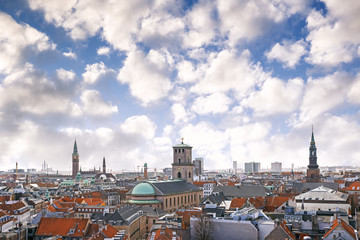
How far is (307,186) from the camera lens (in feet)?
445

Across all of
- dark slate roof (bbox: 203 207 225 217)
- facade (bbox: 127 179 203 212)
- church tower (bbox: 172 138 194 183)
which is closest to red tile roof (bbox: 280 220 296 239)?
dark slate roof (bbox: 203 207 225 217)

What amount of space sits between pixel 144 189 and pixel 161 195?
14.7 ft

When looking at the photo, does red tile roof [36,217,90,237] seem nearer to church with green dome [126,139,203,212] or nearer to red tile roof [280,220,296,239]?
church with green dome [126,139,203,212]

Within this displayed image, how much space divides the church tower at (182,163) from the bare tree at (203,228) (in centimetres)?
6989

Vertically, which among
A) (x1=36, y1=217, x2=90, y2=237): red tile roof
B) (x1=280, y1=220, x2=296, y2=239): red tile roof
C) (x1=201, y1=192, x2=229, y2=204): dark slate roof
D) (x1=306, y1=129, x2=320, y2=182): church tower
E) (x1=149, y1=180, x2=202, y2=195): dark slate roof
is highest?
(x1=306, y1=129, x2=320, y2=182): church tower

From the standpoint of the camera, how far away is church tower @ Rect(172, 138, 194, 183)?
5152 inches

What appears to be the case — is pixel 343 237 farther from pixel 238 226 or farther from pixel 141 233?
pixel 141 233

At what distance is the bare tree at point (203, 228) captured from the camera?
2302 inches

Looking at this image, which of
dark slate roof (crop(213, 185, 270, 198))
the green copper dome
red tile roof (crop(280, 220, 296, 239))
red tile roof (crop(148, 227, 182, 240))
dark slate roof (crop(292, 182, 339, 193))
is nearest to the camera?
red tile roof (crop(148, 227, 182, 240))

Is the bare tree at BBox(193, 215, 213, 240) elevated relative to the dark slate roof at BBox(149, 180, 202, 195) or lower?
lower

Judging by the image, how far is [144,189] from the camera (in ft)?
343

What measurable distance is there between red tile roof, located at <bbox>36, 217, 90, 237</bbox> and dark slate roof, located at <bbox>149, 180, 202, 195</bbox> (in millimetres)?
35634

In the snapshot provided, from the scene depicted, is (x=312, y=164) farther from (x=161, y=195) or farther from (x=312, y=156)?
(x=161, y=195)

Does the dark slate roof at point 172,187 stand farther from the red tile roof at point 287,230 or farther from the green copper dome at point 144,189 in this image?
the red tile roof at point 287,230
